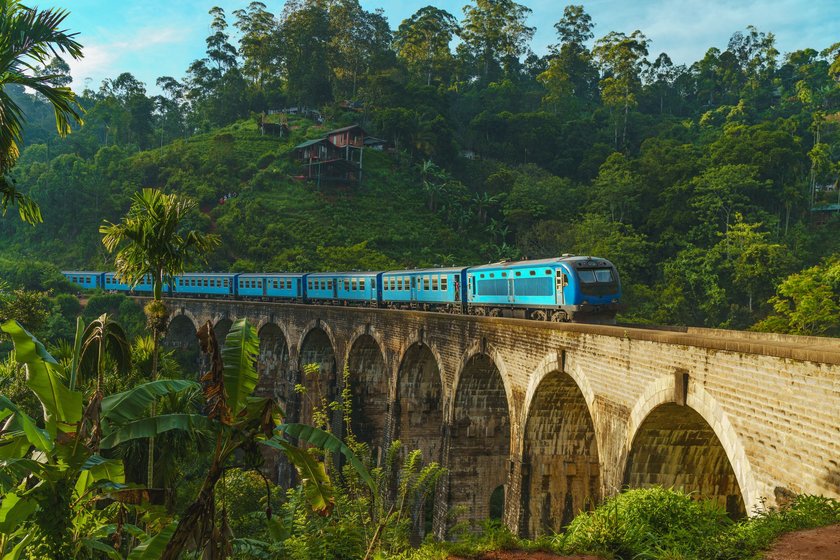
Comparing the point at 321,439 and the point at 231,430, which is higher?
the point at 231,430

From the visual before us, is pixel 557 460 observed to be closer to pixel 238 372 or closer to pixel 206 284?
pixel 238 372

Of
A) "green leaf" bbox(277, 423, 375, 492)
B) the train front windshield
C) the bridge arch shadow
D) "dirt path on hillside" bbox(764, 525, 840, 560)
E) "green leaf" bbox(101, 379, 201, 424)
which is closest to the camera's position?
"dirt path on hillside" bbox(764, 525, 840, 560)

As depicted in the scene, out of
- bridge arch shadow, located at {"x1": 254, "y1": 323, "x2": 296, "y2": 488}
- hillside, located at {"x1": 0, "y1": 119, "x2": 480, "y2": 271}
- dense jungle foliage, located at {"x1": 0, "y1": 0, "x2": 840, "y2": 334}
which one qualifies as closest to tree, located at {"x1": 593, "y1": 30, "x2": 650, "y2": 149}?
dense jungle foliage, located at {"x1": 0, "y1": 0, "x2": 840, "y2": 334}

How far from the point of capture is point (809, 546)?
7195 mm

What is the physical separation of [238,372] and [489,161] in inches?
2725

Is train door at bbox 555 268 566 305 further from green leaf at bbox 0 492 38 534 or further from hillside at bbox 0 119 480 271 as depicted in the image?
hillside at bbox 0 119 480 271

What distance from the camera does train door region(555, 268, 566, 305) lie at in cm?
1889

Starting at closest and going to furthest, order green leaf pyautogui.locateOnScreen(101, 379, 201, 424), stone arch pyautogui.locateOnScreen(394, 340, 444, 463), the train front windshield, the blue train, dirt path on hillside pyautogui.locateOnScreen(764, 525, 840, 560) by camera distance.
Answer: dirt path on hillside pyautogui.locateOnScreen(764, 525, 840, 560) < green leaf pyautogui.locateOnScreen(101, 379, 201, 424) < the train front windshield < the blue train < stone arch pyautogui.locateOnScreen(394, 340, 444, 463)

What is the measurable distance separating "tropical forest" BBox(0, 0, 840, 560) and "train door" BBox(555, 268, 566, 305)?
5.52 metres

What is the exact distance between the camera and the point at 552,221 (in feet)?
182

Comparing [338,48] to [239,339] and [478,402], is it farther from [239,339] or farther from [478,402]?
[239,339]

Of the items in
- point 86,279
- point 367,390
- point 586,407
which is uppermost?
point 86,279

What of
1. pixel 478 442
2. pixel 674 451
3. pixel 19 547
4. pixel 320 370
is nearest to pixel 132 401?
pixel 19 547

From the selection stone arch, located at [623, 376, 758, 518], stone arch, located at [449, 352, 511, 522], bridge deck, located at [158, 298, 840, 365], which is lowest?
stone arch, located at [449, 352, 511, 522]
